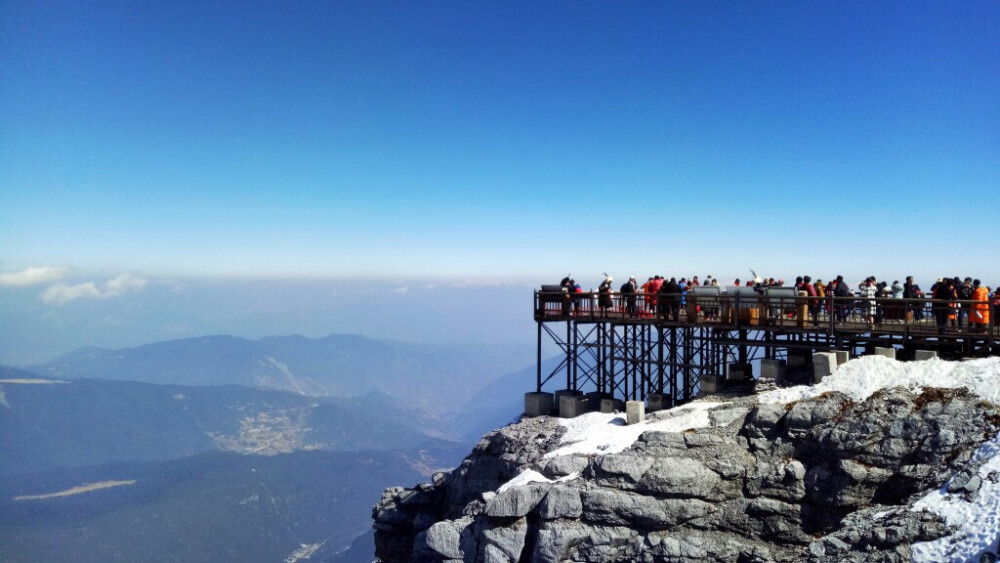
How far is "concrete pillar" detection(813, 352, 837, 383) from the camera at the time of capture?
26.3m

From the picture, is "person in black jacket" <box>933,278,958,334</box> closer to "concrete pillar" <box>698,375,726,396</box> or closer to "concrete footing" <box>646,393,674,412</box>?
"concrete pillar" <box>698,375,726,396</box>

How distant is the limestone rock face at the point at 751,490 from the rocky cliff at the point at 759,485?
0.14ft

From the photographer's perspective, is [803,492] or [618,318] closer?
[803,492]

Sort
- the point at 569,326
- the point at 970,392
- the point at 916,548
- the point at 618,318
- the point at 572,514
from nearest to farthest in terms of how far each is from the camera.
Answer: the point at 916,548, the point at 970,392, the point at 572,514, the point at 618,318, the point at 569,326

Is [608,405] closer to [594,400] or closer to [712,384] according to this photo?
[594,400]

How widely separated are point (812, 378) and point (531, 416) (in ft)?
52.3

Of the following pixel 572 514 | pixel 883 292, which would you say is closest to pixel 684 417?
pixel 572 514

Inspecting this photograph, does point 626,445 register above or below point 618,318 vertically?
below

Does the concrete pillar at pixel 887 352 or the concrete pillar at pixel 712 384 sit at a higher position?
the concrete pillar at pixel 887 352

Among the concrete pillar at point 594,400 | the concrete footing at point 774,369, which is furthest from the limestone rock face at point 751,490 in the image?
the concrete pillar at point 594,400

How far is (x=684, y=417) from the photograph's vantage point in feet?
88.6

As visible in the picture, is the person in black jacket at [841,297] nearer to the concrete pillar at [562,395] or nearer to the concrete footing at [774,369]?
the concrete footing at [774,369]

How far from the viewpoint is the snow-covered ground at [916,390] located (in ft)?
57.8

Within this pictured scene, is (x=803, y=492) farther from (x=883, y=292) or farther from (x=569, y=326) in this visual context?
(x=569, y=326)
